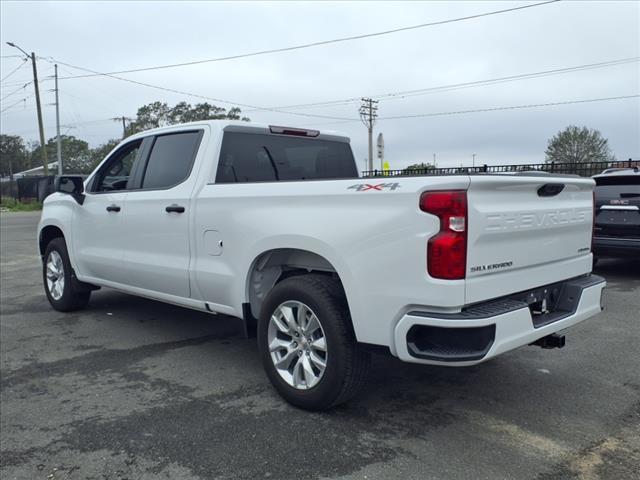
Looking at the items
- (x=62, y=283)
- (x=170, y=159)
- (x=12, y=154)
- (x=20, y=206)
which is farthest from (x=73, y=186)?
(x=12, y=154)

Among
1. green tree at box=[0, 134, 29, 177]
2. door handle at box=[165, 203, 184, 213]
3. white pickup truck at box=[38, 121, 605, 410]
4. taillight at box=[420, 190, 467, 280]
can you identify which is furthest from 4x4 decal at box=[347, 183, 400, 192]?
green tree at box=[0, 134, 29, 177]

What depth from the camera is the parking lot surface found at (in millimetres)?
2996

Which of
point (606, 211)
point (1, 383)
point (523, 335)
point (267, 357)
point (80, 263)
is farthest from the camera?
point (606, 211)

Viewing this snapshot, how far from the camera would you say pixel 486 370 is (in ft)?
14.5

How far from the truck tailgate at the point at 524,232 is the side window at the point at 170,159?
2.56m

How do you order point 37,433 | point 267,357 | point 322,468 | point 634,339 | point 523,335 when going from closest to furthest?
point 322,468 < point 523,335 < point 37,433 < point 267,357 < point 634,339

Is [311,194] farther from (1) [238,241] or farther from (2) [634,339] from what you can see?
(2) [634,339]

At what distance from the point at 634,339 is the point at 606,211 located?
10.8ft

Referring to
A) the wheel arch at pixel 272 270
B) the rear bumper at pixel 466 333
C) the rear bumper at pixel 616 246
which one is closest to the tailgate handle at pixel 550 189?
the rear bumper at pixel 466 333

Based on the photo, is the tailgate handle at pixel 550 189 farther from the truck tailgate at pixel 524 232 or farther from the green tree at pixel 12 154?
the green tree at pixel 12 154

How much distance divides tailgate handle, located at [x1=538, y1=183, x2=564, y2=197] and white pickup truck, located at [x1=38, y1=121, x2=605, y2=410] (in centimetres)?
1

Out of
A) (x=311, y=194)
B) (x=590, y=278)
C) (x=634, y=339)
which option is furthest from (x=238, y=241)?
(x=634, y=339)

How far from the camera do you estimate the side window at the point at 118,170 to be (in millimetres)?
5473

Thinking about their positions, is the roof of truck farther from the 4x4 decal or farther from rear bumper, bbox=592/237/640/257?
rear bumper, bbox=592/237/640/257
